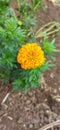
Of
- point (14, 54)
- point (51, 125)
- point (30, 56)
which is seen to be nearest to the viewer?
point (30, 56)

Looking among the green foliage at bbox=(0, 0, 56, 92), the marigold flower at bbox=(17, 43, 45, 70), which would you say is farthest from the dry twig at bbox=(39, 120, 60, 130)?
the marigold flower at bbox=(17, 43, 45, 70)

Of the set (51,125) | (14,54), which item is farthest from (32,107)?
(14,54)

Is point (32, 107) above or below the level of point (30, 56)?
below

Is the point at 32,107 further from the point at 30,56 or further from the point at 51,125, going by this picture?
the point at 30,56

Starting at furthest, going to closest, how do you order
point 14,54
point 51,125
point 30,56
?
1. point 51,125
2. point 14,54
3. point 30,56

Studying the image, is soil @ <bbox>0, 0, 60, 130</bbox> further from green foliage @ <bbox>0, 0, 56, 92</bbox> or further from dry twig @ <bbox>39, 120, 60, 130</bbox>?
green foliage @ <bbox>0, 0, 56, 92</bbox>

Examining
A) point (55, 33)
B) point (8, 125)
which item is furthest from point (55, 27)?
point (8, 125)

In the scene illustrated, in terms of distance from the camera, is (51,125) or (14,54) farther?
(51,125)
